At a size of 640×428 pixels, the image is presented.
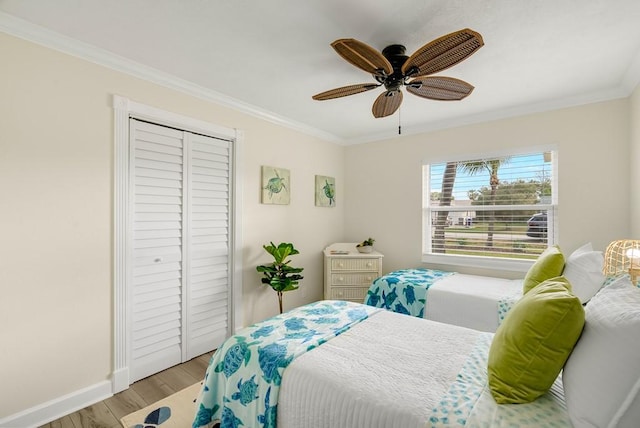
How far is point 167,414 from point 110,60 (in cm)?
253

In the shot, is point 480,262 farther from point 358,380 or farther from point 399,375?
point 358,380

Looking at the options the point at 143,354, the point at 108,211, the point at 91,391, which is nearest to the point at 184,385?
the point at 143,354

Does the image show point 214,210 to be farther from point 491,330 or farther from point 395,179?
point 491,330

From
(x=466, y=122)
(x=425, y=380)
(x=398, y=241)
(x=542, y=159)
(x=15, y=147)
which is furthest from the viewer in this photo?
(x=398, y=241)

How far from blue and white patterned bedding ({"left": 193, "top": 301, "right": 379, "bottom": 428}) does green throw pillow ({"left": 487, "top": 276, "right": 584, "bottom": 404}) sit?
86cm

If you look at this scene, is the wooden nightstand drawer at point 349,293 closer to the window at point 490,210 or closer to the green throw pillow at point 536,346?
the window at point 490,210

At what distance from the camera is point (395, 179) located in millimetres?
4148

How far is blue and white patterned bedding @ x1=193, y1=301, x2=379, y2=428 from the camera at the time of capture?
144cm

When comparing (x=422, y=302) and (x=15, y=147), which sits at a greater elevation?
(x=15, y=147)

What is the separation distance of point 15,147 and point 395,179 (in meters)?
3.70

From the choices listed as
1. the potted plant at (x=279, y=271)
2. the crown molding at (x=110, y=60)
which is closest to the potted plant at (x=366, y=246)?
the potted plant at (x=279, y=271)

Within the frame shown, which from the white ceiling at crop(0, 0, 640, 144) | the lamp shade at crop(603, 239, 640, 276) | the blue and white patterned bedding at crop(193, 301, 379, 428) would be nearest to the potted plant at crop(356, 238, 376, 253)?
the white ceiling at crop(0, 0, 640, 144)

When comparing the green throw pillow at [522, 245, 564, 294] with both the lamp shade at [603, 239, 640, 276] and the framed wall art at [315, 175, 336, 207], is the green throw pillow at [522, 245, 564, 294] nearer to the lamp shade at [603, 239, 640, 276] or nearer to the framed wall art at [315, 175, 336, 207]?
the lamp shade at [603, 239, 640, 276]

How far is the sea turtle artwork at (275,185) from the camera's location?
3.41 metres
